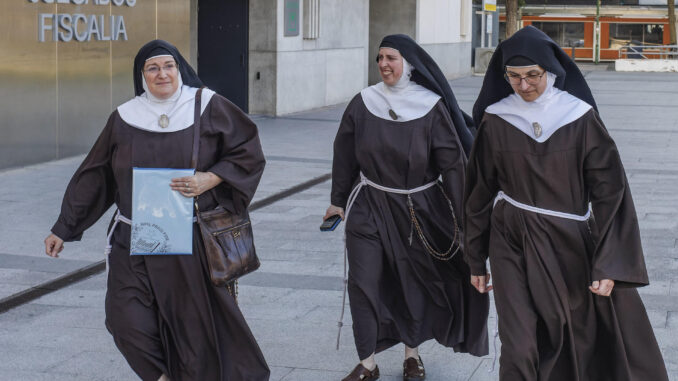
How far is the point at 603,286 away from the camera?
4121mm

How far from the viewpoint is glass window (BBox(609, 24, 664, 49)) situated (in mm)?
56000

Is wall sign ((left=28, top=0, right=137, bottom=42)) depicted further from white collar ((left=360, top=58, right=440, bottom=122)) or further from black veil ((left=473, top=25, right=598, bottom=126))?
black veil ((left=473, top=25, right=598, bottom=126))

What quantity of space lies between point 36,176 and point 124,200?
834cm

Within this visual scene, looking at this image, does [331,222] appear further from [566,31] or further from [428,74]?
[566,31]

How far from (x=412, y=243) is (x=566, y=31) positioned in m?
53.7

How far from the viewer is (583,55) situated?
56.0 meters

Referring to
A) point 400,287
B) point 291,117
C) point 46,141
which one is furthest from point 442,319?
point 291,117

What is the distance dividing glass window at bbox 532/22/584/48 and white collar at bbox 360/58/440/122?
5204 cm

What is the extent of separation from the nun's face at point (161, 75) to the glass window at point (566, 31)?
175ft

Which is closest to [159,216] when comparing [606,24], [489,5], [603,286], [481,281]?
[481,281]

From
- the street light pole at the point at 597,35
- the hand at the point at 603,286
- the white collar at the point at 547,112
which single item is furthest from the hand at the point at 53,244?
the street light pole at the point at 597,35

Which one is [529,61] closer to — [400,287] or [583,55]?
[400,287]

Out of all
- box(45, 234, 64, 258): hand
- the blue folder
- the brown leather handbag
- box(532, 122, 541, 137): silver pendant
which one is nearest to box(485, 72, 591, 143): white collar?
box(532, 122, 541, 137): silver pendant

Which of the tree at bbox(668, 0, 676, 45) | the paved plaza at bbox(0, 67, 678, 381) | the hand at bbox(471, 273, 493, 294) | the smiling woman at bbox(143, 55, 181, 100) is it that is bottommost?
the paved plaza at bbox(0, 67, 678, 381)
